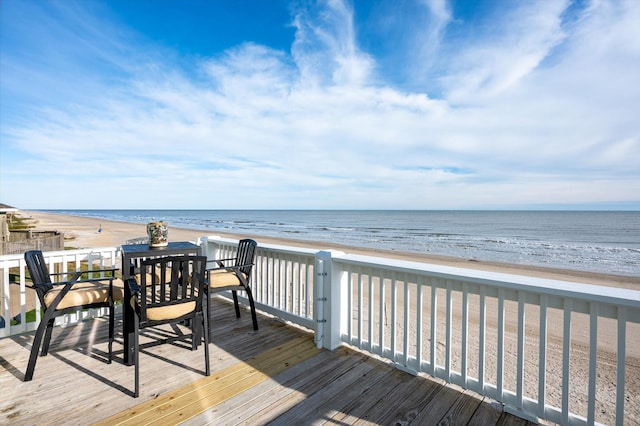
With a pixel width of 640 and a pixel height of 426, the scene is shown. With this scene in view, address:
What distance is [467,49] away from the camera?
6348 mm

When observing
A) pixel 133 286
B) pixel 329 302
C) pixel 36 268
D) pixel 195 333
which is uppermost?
pixel 36 268

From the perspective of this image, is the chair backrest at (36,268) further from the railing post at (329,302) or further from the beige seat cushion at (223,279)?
the railing post at (329,302)

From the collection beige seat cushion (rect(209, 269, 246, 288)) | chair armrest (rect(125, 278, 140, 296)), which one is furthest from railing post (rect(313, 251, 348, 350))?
chair armrest (rect(125, 278, 140, 296))

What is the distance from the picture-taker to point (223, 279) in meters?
3.02

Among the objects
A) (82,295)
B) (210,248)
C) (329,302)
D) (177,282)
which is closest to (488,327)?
(329,302)

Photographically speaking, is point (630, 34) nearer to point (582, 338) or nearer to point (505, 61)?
point (505, 61)

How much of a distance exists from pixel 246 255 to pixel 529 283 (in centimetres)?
256

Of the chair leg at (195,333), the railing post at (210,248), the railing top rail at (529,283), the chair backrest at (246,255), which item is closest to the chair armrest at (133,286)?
the chair leg at (195,333)

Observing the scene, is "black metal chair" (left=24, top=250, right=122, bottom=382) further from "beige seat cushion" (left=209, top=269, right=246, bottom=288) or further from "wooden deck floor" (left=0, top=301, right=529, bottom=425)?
"beige seat cushion" (left=209, top=269, right=246, bottom=288)

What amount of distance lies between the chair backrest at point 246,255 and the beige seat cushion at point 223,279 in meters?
0.14

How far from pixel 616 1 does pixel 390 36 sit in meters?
3.90

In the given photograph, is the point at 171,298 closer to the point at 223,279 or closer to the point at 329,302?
the point at 223,279

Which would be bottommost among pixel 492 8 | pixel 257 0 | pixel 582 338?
pixel 582 338

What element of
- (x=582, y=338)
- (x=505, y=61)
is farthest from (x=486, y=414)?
(x=505, y=61)
